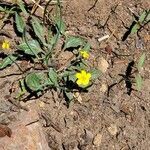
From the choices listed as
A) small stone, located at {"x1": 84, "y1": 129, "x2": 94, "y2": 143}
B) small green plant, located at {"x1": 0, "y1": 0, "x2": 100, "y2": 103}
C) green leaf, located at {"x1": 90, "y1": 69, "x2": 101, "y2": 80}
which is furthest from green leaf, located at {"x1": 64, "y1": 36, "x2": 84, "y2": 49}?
small stone, located at {"x1": 84, "y1": 129, "x2": 94, "y2": 143}

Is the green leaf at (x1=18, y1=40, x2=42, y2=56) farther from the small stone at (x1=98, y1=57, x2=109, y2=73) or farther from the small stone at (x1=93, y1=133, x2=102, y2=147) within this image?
the small stone at (x1=93, y1=133, x2=102, y2=147)

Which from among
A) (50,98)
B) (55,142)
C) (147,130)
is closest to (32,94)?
(50,98)

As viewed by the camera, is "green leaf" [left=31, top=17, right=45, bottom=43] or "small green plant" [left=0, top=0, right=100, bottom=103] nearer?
"small green plant" [left=0, top=0, right=100, bottom=103]

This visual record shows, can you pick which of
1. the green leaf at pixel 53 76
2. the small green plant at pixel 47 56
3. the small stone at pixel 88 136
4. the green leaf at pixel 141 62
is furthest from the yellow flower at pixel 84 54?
the small stone at pixel 88 136

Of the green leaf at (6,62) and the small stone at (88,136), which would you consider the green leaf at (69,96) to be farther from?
the green leaf at (6,62)

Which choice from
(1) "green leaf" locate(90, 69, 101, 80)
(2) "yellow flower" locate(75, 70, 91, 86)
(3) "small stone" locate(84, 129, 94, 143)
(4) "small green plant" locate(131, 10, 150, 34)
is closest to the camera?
(2) "yellow flower" locate(75, 70, 91, 86)

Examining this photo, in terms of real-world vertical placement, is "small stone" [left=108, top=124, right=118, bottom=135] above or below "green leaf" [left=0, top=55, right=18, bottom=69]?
below

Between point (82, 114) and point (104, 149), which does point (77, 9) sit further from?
point (104, 149)

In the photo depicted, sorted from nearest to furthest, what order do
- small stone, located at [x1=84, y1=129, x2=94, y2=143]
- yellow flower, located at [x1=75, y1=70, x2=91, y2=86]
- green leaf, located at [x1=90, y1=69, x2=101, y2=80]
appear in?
1. yellow flower, located at [x1=75, y1=70, x2=91, y2=86]
2. small stone, located at [x1=84, y1=129, x2=94, y2=143]
3. green leaf, located at [x1=90, y1=69, x2=101, y2=80]
